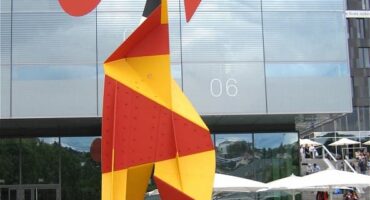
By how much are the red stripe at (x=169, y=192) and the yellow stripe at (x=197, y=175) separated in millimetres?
73

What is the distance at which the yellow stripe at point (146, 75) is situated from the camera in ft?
31.7

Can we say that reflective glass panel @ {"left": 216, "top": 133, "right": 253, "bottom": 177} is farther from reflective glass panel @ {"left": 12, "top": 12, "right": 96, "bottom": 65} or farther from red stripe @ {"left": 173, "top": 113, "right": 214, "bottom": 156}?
red stripe @ {"left": 173, "top": 113, "right": 214, "bottom": 156}

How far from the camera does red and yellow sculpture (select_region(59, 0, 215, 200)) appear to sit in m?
9.43

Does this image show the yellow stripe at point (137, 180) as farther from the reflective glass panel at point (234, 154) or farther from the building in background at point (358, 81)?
the building in background at point (358, 81)

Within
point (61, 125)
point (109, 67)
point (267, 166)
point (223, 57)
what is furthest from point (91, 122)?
point (109, 67)

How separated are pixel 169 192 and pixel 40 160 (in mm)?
15881

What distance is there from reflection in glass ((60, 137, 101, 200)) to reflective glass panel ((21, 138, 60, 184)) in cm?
31

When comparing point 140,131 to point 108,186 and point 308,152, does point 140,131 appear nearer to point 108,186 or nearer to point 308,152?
point 108,186

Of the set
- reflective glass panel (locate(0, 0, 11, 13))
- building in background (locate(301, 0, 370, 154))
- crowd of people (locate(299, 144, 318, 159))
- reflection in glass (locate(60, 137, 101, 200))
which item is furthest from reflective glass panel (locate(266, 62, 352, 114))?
building in background (locate(301, 0, 370, 154))

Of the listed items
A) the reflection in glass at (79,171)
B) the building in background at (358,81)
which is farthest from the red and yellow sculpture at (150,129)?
the building in background at (358,81)

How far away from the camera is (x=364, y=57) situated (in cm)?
6825

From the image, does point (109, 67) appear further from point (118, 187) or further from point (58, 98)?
point (58, 98)

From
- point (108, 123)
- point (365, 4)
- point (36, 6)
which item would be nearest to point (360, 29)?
point (365, 4)

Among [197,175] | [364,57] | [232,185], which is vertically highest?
[364,57]
